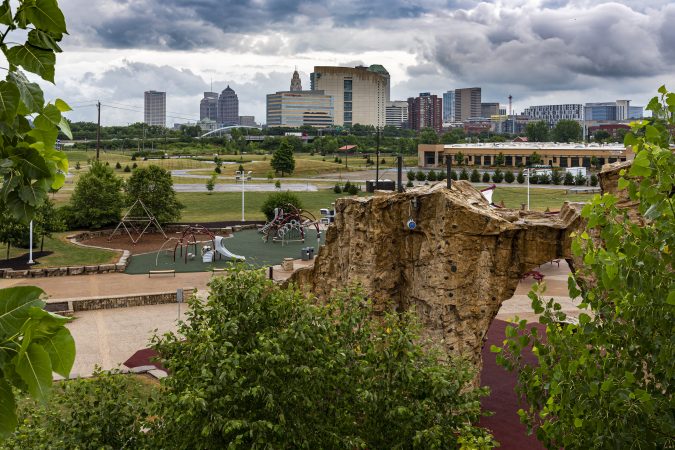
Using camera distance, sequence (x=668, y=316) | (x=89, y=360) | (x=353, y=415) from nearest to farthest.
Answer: (x=668, y=316) → (x=353, y=415) → (x=89, y=360)

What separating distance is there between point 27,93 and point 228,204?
66909 millimetres

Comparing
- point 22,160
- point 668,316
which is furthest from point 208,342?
point 22,160

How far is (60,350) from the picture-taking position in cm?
329

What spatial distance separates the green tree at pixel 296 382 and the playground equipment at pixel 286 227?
37.1 metres

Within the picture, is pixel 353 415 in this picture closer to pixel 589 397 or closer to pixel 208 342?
pixel 208 342

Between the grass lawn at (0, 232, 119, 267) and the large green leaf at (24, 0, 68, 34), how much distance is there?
4079cm

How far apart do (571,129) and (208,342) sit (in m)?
175

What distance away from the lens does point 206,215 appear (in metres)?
63.4

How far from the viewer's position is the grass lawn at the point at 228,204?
206ft

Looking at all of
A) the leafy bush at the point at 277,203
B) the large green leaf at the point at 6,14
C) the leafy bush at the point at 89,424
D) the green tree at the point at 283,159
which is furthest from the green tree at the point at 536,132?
the large green leaf at the point at 6,14

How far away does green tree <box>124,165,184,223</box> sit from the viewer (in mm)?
53344

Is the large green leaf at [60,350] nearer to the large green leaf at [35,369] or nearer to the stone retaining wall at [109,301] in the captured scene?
the large green leaf at [35,369]

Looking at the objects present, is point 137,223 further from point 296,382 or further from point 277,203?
point 296,382

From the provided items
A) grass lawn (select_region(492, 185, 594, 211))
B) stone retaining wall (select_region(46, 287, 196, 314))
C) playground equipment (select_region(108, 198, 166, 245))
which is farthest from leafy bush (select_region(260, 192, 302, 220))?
stone retaining wall (select_region(46, 287, 196, 314))
